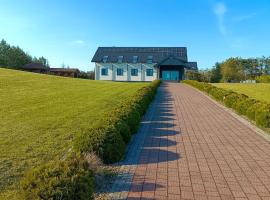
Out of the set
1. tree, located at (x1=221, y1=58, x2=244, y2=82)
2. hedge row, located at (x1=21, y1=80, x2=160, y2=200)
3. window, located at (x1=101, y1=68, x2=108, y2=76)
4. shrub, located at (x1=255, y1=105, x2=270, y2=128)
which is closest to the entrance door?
window, located at (x1=101, y1=68, x2=108, y2=76)

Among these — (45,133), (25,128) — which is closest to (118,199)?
(45,133)

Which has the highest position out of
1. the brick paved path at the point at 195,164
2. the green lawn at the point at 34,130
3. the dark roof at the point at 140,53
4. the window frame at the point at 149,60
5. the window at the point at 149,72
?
the dark roof at the point at 140,53

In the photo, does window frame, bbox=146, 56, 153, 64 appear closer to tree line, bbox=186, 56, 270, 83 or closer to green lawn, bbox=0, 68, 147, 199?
tree line, bbox=186, 56, 270, 83

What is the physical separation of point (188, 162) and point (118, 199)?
8.29 feet

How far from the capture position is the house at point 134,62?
5872 cm

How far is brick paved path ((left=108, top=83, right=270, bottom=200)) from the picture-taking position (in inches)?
212

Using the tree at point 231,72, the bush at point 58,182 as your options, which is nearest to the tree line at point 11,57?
the tree at point 231,72

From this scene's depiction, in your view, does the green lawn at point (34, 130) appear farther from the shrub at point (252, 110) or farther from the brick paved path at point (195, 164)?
the shrub at point (252, 110)

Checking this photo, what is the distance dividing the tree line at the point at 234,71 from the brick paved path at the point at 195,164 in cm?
4751

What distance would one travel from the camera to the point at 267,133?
1025 centimetres

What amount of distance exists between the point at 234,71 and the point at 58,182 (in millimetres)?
74224

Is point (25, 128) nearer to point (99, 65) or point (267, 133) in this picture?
point (267, 133)

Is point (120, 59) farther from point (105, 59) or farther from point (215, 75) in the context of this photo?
point (215, 75)

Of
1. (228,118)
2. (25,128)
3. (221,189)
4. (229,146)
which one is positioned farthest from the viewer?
(228,118)
